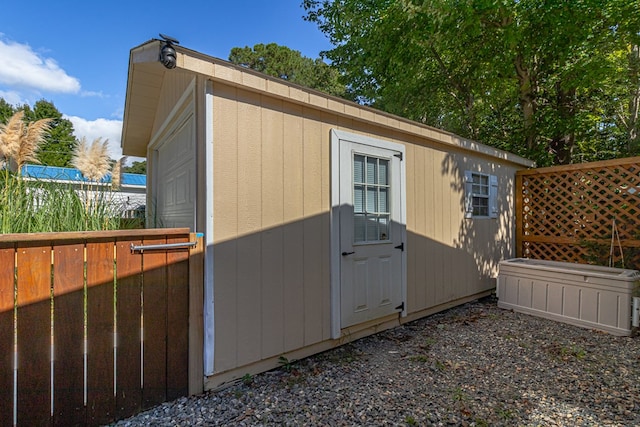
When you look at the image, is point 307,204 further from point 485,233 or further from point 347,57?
point 347,57

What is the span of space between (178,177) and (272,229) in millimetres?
1526

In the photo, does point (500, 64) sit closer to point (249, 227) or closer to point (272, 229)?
point (272, 229)

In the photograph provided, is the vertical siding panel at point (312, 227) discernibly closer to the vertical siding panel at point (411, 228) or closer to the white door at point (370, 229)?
the white door at point (370, 229)

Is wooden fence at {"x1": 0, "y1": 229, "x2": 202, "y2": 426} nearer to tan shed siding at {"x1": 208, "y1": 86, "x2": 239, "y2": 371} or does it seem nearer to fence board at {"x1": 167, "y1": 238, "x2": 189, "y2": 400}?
fence board at {"x1": 167, "y1": 238, "x2": 189, "y2": 400}

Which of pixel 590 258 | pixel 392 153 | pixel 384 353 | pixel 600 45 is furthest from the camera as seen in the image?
pixel 600 45

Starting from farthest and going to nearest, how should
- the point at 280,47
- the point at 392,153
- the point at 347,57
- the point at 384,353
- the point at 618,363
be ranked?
the point at 280,47 → the point at 347,57 → the point at 392,153 → the point at 384,353 → the point at 618,363

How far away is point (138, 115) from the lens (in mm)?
4820

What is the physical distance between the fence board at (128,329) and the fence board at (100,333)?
0.12 ft

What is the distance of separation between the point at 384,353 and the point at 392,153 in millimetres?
2017

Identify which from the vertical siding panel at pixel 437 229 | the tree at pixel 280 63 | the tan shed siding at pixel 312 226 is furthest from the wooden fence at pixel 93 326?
the tree at pixel 280 63

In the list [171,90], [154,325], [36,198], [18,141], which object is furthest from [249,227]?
[18,141]

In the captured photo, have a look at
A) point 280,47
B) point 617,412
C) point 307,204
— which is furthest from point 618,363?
point 280,47

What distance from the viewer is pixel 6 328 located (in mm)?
1588

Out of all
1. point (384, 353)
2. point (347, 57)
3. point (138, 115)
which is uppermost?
point (347, 57)
